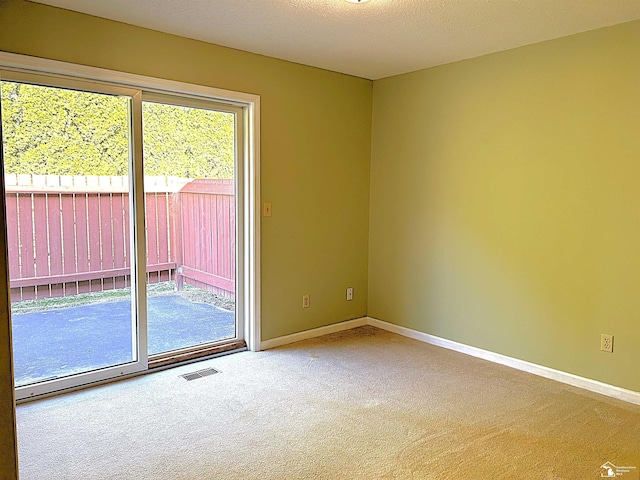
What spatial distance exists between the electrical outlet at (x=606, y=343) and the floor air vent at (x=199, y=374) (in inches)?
105

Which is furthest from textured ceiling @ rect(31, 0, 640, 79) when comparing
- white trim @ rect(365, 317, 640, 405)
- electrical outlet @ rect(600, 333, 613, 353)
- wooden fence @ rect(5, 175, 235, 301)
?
white trim @ rect(365, 317, 640, 405)

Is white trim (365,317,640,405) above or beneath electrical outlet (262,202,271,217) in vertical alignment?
beneath

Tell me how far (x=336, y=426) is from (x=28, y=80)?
2.71 metres

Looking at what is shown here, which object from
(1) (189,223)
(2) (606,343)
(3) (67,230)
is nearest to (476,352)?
(2) (606,343)

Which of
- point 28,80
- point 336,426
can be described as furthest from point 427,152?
point 28,80

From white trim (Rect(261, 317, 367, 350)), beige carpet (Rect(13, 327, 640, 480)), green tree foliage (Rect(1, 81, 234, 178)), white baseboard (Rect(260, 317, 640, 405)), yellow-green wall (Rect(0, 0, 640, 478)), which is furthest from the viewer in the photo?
white trim (Rect(261, 317, 367, 350))

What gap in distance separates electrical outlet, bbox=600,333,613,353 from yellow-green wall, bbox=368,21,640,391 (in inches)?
1.1

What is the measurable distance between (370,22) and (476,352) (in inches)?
104

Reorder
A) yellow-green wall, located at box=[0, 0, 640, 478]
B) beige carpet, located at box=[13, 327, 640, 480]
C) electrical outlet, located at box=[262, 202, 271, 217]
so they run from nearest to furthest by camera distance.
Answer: beige carpet, located at box=[13, 327, 640, 480], yellow-green wall, located at box=[0, 0, 640, 478], electrical outlet, located at box=[262, 202, 271, 217]

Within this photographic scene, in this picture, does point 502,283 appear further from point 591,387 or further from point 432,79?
point 432,79

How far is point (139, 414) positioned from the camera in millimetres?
2898

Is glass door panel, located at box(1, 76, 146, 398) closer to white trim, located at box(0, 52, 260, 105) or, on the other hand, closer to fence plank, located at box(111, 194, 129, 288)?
fence plank, located at box(111, 194, 129, 288)

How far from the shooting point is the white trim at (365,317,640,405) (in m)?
3.21

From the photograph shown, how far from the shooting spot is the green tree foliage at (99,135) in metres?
2.98
